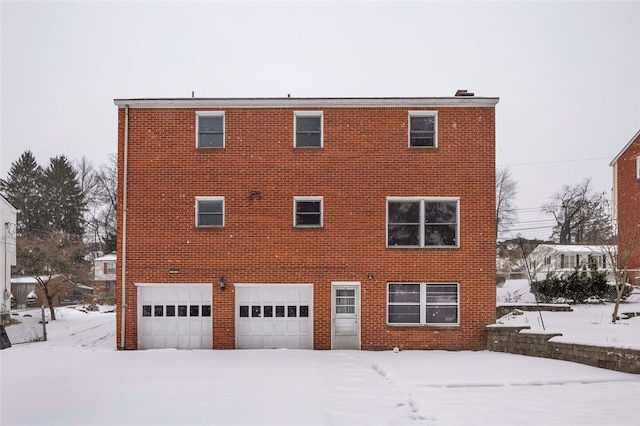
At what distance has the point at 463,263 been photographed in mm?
17328

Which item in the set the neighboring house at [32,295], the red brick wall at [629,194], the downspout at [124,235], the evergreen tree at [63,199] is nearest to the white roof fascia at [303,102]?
the downspout at [124,235]

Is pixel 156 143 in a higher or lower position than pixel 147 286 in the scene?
higher

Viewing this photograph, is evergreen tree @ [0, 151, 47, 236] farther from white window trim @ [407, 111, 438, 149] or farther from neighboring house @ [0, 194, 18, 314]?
white window trim @ [407, 111, 438, 149]

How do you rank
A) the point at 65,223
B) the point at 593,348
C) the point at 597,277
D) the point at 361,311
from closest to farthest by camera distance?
the point at 593,348
the point at 361,311
the point at 597,277
the point at 65,223

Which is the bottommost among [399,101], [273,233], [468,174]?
[273,233]

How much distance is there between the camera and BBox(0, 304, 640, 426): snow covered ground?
869 centimetres

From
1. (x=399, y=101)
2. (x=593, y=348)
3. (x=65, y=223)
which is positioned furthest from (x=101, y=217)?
(x=593, y=348)

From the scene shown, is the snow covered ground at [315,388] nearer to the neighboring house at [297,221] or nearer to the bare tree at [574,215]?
the neighboring house at [297,221]

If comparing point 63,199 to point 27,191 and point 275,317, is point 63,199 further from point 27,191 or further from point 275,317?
point 275,317

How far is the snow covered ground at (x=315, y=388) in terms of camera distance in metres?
8.69

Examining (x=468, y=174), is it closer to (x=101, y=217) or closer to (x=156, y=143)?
(x=156, y=143)

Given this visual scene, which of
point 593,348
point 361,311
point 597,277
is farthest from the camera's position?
point 597,277

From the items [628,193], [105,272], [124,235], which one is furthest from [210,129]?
[105,272]

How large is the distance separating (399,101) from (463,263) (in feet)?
18.8
